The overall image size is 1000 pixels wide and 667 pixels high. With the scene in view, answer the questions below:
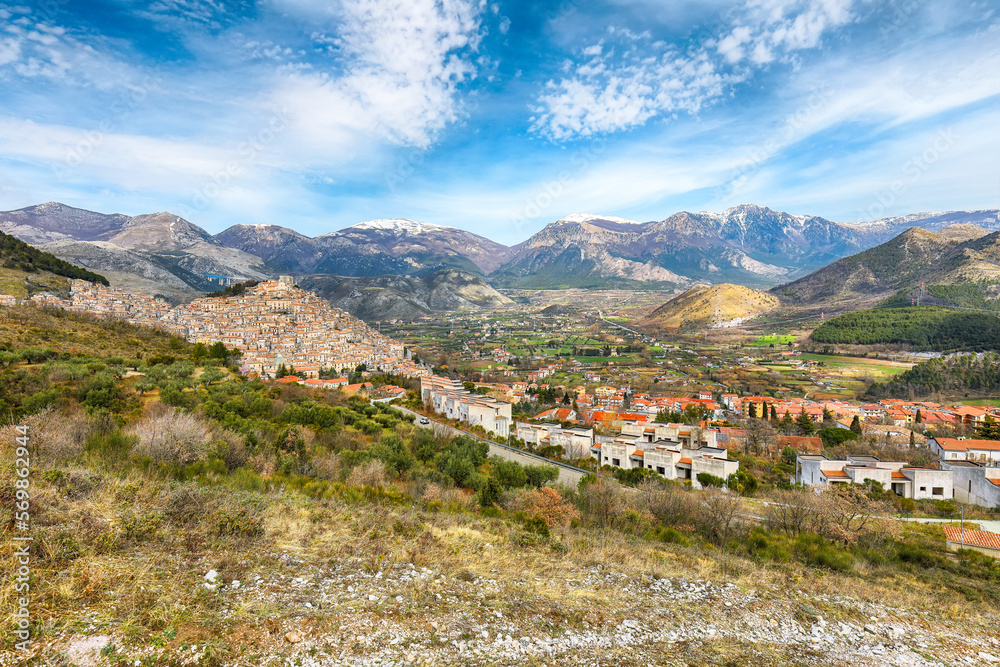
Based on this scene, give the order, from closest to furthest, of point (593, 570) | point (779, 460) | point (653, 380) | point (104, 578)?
point (104, 578), point (593, 570), point (779, 460), point (653, 380)

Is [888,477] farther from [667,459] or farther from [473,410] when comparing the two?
[473,410]

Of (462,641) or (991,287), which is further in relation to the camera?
(991,287)

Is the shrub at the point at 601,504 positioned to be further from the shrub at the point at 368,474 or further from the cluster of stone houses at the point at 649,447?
the cluster of stone houses at the point at 649,447

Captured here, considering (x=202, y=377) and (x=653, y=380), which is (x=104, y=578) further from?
(x=653, y=380)

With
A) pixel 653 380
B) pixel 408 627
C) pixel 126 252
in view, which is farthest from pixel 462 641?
pixel 126 252

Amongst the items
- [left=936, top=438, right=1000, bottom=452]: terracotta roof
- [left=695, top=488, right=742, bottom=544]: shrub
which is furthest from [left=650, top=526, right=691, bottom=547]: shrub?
[left=936, top=438, right=1000, bottom=452]: terracotta roof

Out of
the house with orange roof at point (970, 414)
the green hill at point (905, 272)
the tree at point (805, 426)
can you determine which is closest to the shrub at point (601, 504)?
the tree at point (805, 426)
